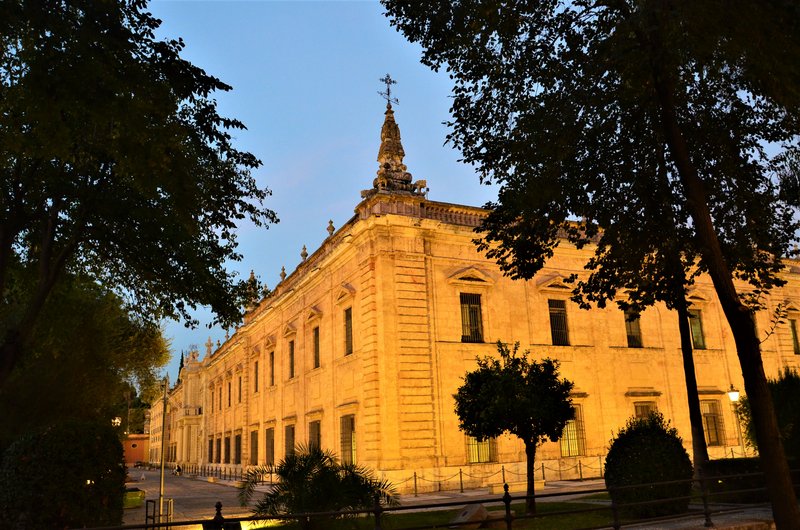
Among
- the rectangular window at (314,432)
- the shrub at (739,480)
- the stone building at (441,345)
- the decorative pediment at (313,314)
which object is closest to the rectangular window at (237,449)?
the stone building at (441,345)

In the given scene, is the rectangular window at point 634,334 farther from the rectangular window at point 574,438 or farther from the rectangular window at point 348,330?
the rectangular window at point 348,330

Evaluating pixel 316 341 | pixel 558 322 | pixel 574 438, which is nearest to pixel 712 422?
pixel 574 438

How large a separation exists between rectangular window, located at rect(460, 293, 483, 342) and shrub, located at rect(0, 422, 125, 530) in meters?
16.8

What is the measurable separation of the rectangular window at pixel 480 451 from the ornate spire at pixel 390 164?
982 cm

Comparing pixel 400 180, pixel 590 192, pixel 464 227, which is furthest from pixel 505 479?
pixel 590 192

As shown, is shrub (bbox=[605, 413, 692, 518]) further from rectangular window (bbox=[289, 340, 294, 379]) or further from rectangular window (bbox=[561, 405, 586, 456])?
rectangular window (bbox=[289, 340, 294, 379])

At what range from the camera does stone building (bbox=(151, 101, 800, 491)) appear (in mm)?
24141

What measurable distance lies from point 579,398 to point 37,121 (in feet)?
75.8

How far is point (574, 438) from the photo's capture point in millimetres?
27109

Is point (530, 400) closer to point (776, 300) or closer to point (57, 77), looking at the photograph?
point (57, 77)

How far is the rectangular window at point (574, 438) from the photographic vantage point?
88.1 ft

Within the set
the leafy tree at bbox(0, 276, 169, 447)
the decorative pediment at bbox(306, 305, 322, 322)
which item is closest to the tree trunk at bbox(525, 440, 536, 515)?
the leafy tree at bbox(0, 276, 169, 447)

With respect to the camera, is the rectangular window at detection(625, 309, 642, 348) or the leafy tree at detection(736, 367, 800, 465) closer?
the leafy tree at detection(736, 367, 800, 465)

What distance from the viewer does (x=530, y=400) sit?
1508 centimetres
